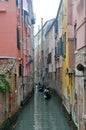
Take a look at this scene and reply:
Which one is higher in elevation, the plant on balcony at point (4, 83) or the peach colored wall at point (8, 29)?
the peach colored wall at point (8, 29)

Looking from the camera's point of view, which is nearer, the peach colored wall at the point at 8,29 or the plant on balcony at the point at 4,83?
the plant on balcony at the point at 4,83

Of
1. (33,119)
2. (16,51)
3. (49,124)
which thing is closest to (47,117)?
(33,119)

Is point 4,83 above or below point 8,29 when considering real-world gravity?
below

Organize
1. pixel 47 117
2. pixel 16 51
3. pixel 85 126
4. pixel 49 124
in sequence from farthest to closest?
1. pixel 47 117
2. pixel 16 51
3. pixel 49 124
4. pixel 85 126

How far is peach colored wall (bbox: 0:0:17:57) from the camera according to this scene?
73.6ft

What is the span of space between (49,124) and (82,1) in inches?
435

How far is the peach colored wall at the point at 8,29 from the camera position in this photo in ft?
73.6

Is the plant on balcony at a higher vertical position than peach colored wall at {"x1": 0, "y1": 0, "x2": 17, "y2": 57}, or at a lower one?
lower

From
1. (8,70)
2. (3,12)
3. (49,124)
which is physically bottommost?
(49,124)

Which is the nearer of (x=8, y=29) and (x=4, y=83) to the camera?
(x=4, y=83)

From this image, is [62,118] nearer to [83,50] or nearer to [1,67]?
[1,67]

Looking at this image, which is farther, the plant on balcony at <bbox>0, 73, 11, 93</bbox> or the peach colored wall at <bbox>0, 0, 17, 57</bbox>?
the peach colored wall at <bbox>0, 0, 17, 57</bbox>

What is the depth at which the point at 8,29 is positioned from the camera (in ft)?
74.5

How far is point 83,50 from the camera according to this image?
12547 millimetres
